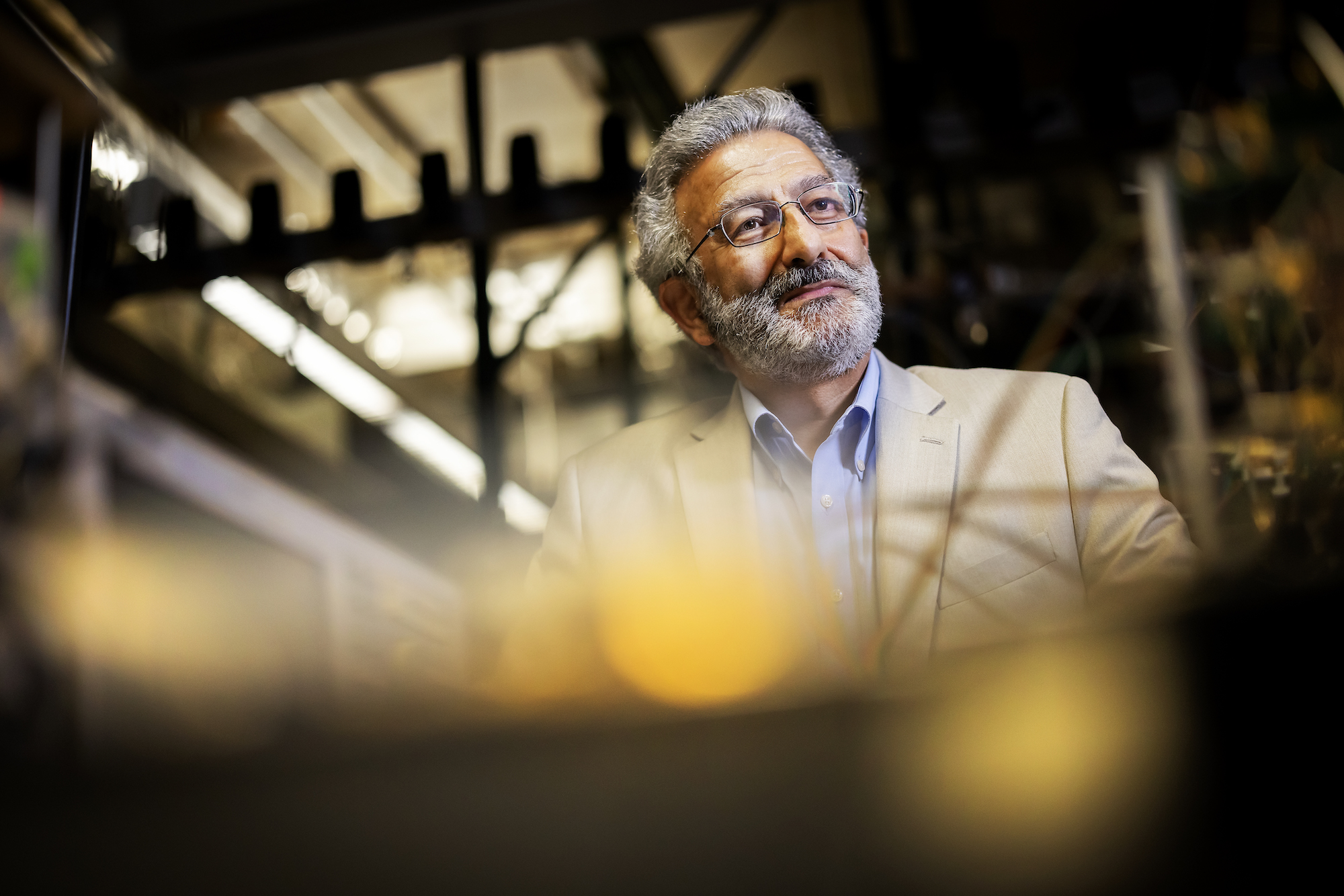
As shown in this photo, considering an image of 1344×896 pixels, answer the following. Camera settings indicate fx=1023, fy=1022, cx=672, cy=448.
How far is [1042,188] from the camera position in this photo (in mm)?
3949

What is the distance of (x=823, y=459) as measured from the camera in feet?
3.34

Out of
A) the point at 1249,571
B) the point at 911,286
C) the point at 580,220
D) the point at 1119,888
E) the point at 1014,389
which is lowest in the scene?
the point at 1119,888

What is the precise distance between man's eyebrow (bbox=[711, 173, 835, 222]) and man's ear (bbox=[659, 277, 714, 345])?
11 centimetres

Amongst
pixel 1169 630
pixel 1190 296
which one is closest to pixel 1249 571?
pixel 1169 630

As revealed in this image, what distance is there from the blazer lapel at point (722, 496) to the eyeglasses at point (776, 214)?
0.18 meters

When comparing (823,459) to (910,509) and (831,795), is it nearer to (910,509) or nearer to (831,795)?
(910,509)

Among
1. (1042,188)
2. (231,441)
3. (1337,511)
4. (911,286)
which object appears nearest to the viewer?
(1337,511)

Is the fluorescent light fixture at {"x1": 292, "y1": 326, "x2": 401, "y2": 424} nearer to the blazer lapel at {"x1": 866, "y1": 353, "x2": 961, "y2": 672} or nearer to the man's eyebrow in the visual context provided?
the man's eyebrow

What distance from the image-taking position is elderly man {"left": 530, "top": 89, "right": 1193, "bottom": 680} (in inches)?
33.1

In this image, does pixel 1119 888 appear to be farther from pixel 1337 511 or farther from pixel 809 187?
pixel 809 187

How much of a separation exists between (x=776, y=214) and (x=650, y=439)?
29 cm

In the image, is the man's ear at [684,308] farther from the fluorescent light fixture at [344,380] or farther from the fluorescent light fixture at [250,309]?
the fluorescent light fixture at [344,380]

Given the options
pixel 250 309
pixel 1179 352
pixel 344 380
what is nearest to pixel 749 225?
pixel 1179 352

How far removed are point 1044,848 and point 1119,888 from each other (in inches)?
1.1
